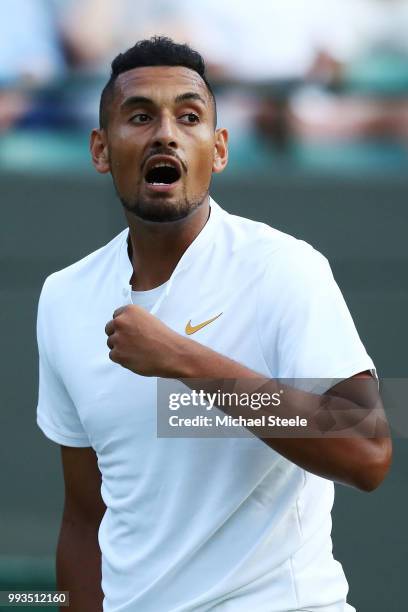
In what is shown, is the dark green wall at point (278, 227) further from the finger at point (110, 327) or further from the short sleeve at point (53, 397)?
the finger at point (110, 327)

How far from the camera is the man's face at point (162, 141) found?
119 inches

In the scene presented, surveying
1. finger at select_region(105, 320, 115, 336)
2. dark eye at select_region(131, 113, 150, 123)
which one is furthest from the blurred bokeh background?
finger at select_region(105, 320, 115, 336)

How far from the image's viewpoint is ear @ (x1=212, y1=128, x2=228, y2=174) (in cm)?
328

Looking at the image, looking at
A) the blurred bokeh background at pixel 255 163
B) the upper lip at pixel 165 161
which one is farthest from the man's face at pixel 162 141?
the blurred bokeh background at pixel 255 163

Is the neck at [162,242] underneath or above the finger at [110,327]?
above

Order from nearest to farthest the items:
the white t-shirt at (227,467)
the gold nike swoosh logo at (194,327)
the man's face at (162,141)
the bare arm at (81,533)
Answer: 1. the white t-shirt at (227,467)
2. the gold nike swoosh logo at (194,327)
3. the man's face at (162,141)
4. the bare arm at (81,533)

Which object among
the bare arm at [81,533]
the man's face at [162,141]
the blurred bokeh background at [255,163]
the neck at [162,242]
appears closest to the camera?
the man's face at [162,141]

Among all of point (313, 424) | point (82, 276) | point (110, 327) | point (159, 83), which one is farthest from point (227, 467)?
point (159, 83)

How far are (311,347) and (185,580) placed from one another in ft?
2.05

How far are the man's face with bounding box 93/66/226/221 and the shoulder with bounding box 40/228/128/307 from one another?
0.74 ft

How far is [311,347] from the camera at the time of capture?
8.89 ft

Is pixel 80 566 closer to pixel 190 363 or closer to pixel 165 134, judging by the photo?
pixel 190 363

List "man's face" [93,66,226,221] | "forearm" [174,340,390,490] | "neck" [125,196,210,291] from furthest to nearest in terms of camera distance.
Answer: "neck" [125,196,210,291] → "man's face" [93,66,226,221] → "forearm" [174,340,390,490]

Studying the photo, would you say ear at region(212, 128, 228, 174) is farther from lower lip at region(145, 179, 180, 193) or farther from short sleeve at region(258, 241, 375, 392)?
short sleeve at region(258, 241, 375, 392)
